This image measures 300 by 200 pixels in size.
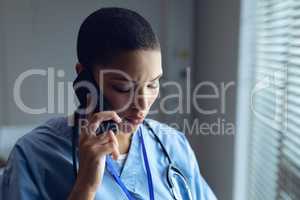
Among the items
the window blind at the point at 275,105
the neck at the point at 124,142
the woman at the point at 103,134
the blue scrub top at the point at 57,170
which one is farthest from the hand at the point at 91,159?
the window blind at the point at 275,105

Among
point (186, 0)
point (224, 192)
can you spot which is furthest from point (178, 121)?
point (186, 0)

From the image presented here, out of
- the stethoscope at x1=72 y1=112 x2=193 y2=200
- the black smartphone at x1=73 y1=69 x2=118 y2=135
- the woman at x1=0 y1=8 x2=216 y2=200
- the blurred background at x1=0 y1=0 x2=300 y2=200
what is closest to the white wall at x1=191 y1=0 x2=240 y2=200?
the blurred background at x1=0 y1=0 x2=300 y2=200

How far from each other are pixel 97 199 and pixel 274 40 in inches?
34.5

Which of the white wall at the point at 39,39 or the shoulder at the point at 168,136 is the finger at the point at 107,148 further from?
the white wall at the point at 39,39

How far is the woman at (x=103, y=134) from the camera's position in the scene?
792 mm

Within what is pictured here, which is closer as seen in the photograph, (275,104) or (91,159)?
(91,159)

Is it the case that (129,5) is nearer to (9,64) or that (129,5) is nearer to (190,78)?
(190,78)

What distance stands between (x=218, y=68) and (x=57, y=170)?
103cm

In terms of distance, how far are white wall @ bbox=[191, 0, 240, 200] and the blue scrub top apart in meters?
0.55

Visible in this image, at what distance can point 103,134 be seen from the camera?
2.63 feet

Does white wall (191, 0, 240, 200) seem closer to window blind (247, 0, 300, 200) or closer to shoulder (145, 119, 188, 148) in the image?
window blind (247, 0, 300, 200)

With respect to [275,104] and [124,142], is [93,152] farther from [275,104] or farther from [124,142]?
[275,104]

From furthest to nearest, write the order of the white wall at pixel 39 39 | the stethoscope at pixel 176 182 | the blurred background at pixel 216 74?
the white wall at pixel 39 39 < the blurred background at pixel 216 74 < the stethoscope at pixel 176 182

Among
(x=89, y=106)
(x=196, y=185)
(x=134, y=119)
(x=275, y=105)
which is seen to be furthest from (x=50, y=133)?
(x=275, y=105)
